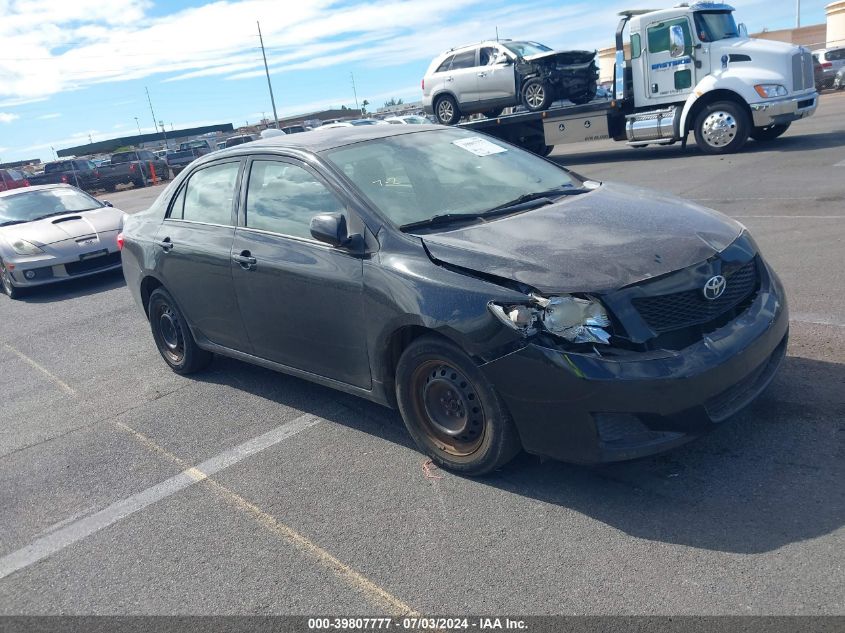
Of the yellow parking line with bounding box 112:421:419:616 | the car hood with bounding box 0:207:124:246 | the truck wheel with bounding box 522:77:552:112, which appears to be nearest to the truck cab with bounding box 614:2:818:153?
the truck wheel with bounding box 522:77:552:112

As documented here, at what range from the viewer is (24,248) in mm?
10008

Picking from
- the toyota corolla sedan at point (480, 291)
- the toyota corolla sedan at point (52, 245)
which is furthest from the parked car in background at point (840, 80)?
the toyota corolla sedan at point (480, 291)

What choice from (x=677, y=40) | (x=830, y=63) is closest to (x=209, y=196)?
(x=677, y=40)

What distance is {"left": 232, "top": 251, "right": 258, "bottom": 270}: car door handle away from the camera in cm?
464

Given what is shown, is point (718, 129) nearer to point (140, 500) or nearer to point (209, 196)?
point (209, 196)

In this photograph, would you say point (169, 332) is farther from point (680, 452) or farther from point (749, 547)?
point (749, 547)

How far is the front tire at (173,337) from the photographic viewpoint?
5.68 meters

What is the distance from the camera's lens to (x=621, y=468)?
369 centimetres

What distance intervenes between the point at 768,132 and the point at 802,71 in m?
1.54

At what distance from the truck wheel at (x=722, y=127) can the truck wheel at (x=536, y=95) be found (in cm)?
353

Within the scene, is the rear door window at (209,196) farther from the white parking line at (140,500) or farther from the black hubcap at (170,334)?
the white parking line at (140,500)

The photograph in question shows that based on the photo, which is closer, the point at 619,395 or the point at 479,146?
the point at 619,395

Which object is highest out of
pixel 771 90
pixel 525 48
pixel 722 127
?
pixel 525 48

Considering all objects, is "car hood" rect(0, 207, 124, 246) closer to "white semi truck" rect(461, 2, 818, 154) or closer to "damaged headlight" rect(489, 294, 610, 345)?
"damaged headlight" rect(489, 294, 610, 345)
